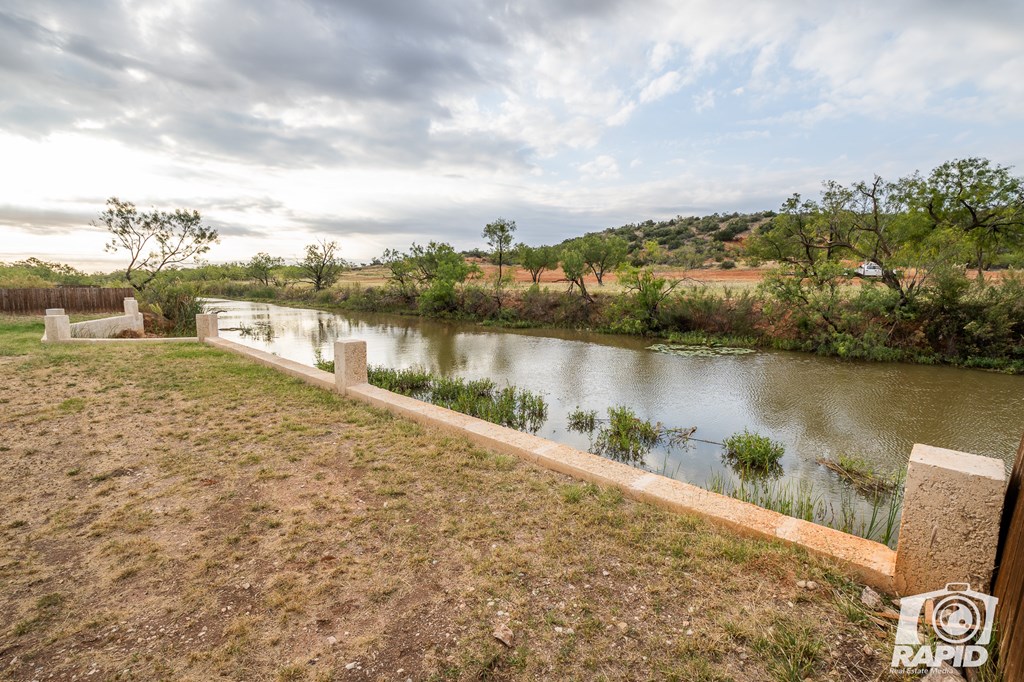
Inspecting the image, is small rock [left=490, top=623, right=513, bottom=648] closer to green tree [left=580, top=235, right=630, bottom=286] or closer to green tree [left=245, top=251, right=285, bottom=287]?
green tree [left=580, top=235, right=630, bottom=286]

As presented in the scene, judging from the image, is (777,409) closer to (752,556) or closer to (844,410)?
(844,410)

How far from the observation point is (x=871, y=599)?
2.22m

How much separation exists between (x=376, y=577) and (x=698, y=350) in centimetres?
1262

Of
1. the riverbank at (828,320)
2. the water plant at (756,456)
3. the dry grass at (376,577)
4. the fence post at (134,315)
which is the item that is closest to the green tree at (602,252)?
the riverbank at (828,320)

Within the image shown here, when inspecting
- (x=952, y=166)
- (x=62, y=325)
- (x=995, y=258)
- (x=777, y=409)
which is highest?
(x=952, y=166)

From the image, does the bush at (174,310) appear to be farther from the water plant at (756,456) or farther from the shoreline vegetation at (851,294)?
the water plant at (756,456)

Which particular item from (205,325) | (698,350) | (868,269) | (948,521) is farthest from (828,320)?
(205,325)

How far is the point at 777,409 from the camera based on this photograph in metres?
7.41

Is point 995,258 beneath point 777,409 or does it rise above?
above

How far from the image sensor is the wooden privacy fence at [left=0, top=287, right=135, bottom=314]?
1673 cm

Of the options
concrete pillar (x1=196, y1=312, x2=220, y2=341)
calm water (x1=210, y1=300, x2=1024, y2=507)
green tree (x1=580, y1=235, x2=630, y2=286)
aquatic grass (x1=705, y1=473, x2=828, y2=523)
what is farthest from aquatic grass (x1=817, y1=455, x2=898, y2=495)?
green tree (x1=580, y1=235, x2=630, y2=286)

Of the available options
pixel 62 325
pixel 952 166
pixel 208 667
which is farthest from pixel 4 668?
pixel 952 166

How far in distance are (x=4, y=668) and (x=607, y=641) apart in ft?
8.90

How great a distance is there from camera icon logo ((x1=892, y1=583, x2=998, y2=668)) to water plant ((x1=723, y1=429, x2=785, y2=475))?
2964mm
